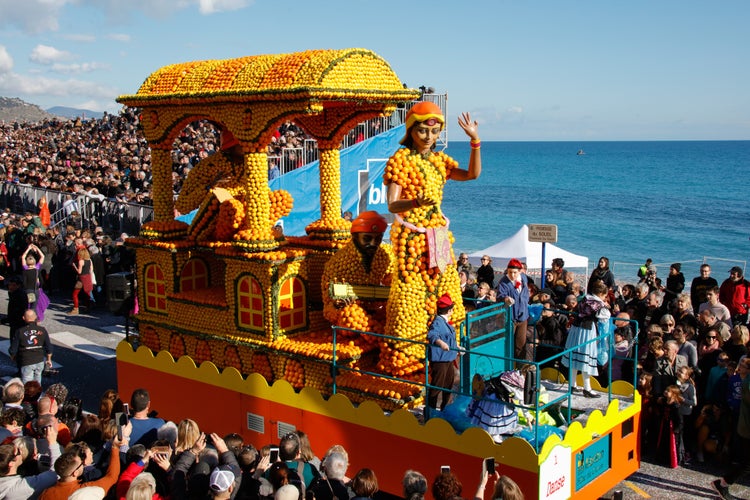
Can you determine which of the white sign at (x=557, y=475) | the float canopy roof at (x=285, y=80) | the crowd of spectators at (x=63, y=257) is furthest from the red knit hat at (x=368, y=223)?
the crowd of spectators at (x=63, y=257)

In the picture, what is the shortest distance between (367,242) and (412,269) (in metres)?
0.98

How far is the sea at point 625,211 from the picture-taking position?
148ft

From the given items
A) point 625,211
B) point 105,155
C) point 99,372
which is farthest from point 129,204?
point 625,211

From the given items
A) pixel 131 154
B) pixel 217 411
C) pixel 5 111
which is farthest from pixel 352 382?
pixel 5 111

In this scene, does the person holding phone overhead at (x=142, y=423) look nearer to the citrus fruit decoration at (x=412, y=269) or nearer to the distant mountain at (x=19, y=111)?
the citrus fruit decoration at (x=412, y=269)

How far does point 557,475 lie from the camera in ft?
23.8

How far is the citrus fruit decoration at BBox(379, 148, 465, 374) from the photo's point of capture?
837cm

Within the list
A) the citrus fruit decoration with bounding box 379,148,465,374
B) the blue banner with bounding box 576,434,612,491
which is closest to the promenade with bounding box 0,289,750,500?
the blue banner with bounding box 576,434,612,491

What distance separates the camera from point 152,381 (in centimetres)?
1055

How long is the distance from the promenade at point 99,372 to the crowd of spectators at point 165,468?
1.83 m

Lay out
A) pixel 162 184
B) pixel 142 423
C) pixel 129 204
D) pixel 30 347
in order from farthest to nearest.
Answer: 1. pixel 129 204
2. pixel 30 347
3. pixel 162 184
4. pixel 142 423

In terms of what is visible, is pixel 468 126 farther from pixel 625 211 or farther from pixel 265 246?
pixel 625 211

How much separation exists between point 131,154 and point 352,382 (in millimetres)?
21938

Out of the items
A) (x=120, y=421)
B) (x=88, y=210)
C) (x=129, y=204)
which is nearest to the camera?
(x=120, y=421)
